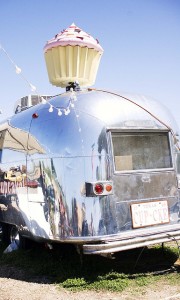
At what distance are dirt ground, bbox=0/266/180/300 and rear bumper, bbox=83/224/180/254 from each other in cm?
57

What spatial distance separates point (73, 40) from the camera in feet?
19.6

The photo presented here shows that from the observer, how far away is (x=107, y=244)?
15.4 feet

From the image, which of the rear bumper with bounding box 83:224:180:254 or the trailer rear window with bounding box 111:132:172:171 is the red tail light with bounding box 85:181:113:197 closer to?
the trailer rear window with bounding box 111:132:172:171

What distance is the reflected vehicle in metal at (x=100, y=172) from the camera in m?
4.89

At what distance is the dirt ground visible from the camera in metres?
4.52

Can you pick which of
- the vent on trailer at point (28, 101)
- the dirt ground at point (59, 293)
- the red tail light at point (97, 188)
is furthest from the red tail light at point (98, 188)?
the vent on trailer at point (28, 101)

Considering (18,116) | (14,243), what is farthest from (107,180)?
(14,243)

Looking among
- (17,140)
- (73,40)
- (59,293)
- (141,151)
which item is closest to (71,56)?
(73,40)

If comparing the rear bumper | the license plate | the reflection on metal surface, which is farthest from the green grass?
the reflection on metal surface

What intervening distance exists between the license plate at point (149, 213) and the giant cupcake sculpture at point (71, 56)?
8.36ft

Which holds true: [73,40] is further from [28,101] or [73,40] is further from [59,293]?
[59,293]

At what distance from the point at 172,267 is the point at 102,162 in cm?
213

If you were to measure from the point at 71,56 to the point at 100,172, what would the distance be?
2.32 m

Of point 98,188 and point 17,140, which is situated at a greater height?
point 17,140
